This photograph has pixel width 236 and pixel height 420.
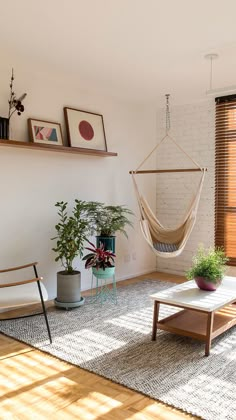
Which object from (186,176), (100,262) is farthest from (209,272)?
(186,176)

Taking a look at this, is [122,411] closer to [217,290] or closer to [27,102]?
[217,290]

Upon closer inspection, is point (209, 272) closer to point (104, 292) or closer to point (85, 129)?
point (104, 292)

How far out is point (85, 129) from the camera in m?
4.10

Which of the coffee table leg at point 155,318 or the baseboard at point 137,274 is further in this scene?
the baseboard at point 137,274

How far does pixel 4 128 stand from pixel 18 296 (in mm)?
1464

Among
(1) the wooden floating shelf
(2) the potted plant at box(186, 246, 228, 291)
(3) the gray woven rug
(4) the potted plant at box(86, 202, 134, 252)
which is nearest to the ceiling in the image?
(1) the wooden floating shelf

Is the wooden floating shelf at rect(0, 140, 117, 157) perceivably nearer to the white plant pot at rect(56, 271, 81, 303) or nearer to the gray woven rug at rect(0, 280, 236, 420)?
the white plant pot at rect(56, 271, 81, 303)

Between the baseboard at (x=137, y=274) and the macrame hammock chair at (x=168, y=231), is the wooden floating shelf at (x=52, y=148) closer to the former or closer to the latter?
the macrame hammock chair at (x=168, y=231)

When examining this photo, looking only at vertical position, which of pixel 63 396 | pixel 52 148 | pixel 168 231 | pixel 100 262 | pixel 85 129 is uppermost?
pixel 85 129

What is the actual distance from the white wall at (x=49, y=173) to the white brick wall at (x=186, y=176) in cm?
60

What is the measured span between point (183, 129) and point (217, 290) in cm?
265

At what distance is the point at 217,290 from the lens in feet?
9.45

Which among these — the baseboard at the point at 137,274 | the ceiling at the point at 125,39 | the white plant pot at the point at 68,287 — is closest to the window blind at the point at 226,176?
the ceiling at the point at 125,39

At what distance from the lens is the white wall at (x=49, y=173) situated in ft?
11.3
